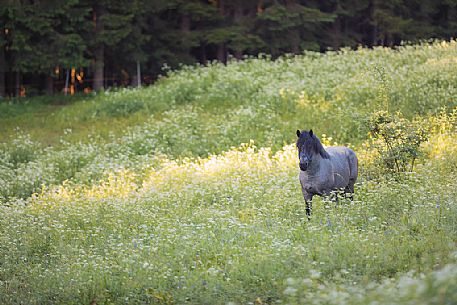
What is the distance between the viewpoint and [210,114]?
2239cm

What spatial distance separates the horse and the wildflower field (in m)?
0.46

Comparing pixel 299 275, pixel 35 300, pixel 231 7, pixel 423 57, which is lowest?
pixel 35 300

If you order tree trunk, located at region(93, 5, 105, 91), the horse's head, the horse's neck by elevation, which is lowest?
the horse's neck

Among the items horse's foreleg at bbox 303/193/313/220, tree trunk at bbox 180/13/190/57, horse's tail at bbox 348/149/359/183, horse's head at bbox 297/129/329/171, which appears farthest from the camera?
tree trunk at bbox 180/13/190/57

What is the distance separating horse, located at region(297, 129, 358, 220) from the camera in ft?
33.4

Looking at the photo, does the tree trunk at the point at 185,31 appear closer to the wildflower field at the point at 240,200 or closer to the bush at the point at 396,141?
the wildflower field at the point at 240,200

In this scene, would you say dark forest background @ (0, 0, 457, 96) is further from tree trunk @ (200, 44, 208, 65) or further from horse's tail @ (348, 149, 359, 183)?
horse's tail @ (348, 149, 359, 183)

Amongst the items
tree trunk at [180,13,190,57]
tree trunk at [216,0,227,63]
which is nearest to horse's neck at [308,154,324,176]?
tree trunk at [180,13,190,57]

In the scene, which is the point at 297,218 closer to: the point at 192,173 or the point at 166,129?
the point at 192,173

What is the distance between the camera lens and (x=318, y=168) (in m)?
10.6

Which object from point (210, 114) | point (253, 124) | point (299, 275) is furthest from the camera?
point (210, 114)

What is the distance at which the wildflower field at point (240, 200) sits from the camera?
8.04 metres

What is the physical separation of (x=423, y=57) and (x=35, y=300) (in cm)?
1950

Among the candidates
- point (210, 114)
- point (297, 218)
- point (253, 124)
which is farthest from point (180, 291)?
point (210, 114)
